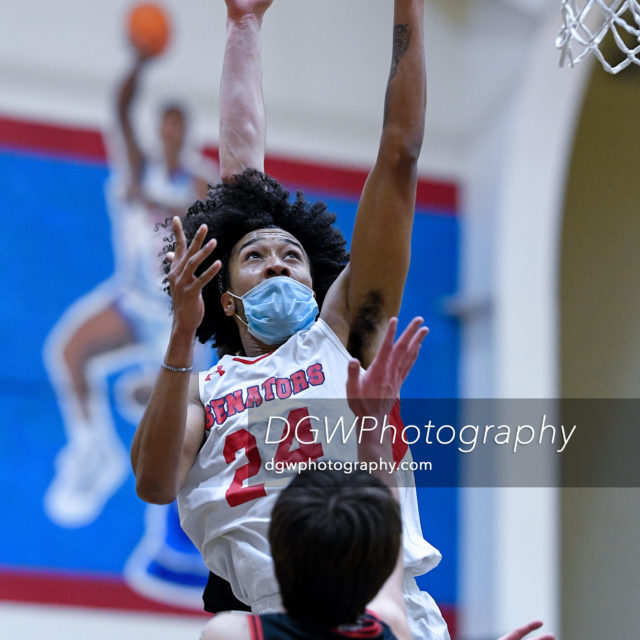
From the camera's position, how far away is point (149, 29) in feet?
22.0

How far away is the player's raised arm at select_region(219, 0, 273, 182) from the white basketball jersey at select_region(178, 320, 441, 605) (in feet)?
2.36

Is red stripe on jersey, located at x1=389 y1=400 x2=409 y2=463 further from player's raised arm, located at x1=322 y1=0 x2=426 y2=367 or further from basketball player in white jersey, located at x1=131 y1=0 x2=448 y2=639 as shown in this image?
player's raised arm, located at x1=322 y1=0 x2=426 y2=367

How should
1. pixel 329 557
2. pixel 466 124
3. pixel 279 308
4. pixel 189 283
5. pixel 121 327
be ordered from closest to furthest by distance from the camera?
pixel 329 557 < pixel 189 283 < pixel 279 308 < pixel 121 327 < pixel 466 124

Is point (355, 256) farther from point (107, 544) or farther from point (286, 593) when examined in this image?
point (107, 544)

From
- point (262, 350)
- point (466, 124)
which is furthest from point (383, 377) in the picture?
point (466, 124)

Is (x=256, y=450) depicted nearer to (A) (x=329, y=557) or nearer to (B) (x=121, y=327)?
(A) (x=329, y=557)

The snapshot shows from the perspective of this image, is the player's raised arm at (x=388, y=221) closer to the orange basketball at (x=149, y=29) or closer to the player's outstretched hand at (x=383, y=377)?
the player's outstretched hand at (x=383, y=377)

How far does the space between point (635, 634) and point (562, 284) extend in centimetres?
210

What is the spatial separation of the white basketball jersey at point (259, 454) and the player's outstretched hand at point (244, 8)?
1127 mm

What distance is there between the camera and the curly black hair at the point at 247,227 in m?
2.85

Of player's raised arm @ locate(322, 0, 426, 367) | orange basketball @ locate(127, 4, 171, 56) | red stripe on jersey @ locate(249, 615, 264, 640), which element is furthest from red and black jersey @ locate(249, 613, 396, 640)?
orange basketball @ locate(127, 4, 171, 56)

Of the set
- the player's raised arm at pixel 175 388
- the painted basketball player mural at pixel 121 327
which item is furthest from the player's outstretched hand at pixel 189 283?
the painted basketball player mural at pixel 121 327

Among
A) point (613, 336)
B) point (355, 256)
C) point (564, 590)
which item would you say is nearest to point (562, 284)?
point (613, 336)

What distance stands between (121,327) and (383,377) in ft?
14.8
